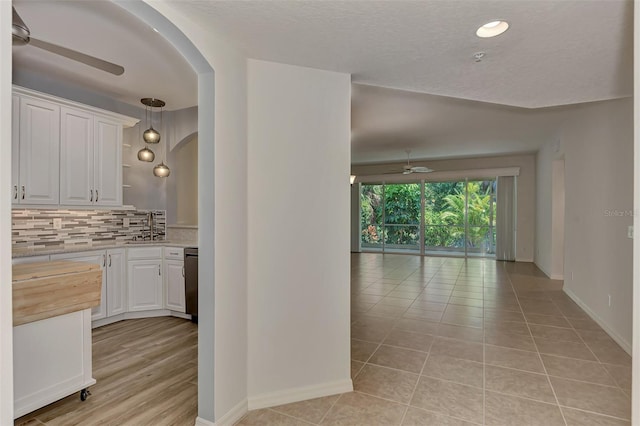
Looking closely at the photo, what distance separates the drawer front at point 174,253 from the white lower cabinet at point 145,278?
0.08 m

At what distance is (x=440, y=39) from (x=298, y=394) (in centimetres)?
246

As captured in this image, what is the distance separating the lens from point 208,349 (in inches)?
79.8

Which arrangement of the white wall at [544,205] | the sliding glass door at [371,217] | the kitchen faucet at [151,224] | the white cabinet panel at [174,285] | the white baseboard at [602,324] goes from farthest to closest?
the sliding glass door at [371,217] < the white wall at [544,205] < the kitchen faucet at [151,224] < the white cabinet panel at [174,285] < the white baseboard at [602,324]

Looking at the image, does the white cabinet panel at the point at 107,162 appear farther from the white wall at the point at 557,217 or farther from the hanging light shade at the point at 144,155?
the white wall at the point at 557,217

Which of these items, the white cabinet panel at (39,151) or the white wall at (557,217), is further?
the white wall at (557,217)

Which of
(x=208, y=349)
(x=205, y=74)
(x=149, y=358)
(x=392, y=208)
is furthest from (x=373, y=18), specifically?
(x=392, y=208)

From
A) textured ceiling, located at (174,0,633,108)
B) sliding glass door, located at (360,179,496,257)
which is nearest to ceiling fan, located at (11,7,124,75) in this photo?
textured ceiling, located at (174,0,633,108)

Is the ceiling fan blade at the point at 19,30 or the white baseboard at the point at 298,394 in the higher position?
the ceiling fan blade at the point at 19,30

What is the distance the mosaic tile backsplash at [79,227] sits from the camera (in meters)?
3.45

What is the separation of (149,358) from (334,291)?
1837mm

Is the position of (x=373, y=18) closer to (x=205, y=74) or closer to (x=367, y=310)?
(x=205, y=74)

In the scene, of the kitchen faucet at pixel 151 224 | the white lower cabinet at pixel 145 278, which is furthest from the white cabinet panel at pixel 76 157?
the kitchen faucet at pixel 151 224

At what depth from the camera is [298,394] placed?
93.3 inches

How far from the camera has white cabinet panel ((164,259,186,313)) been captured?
4.04m
